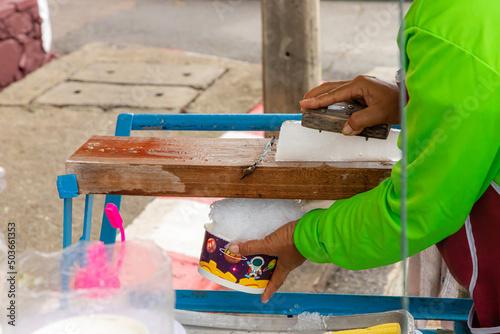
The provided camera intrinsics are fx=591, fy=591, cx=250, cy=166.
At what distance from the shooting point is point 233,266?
142cm

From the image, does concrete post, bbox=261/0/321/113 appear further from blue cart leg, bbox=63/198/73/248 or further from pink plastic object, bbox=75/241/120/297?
pink plastic object, bbox=75/241/120/297

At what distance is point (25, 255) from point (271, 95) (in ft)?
8.25

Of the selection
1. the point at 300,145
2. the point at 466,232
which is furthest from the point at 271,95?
the point at 466,232

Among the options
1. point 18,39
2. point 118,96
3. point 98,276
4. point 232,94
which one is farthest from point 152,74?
point 98,276

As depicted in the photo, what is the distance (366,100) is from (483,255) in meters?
0.44

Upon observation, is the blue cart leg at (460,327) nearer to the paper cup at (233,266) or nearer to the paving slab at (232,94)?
the paper cup at (233,266)

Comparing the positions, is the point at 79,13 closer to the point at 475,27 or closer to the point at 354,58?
the point at 354,58

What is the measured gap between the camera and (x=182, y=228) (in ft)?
Answer: 11.4

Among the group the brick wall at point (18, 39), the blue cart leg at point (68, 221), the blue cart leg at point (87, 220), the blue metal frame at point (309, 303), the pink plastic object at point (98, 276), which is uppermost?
the pink plastic object at point (98, 276)

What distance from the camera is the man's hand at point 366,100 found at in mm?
1346

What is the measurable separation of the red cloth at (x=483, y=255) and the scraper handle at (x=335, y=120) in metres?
0.28

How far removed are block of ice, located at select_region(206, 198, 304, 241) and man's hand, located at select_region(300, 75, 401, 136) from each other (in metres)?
0.25

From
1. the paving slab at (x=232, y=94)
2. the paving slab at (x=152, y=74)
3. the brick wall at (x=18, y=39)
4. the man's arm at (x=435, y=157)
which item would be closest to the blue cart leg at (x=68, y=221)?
the man's arm at (x=435, y=157)

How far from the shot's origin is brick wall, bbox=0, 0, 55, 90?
549 cm
